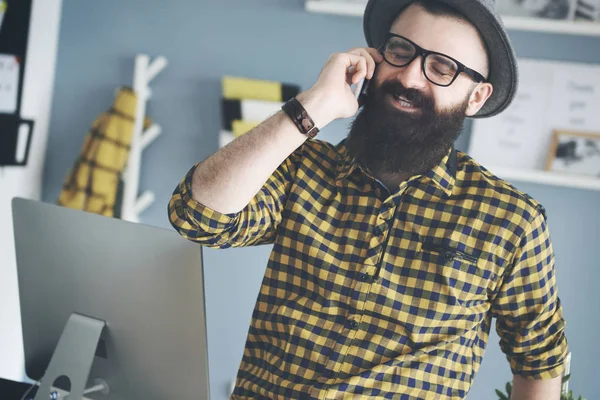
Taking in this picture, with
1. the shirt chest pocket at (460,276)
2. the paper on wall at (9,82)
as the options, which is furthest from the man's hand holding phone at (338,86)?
the paper on wall at (9,82)

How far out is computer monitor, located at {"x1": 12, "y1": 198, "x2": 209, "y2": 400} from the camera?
3.43 ft

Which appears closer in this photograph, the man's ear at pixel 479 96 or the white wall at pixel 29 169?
the man's ear at pixel 479 96

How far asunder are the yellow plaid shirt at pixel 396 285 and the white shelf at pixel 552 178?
806 millimetres

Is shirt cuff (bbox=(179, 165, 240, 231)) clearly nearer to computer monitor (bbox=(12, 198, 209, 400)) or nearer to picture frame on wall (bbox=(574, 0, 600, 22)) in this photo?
computer monitor (bbox=(12, 198, 209, 400))

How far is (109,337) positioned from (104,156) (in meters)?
1.17

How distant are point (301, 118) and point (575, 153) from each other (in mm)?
1248

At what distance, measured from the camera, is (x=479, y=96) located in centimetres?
134

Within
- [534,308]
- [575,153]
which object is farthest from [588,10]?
[534,308]

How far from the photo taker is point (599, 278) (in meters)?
2.08

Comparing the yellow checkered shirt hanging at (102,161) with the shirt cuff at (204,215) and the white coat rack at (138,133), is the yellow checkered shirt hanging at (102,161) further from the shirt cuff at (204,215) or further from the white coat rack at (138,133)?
the shirt cuff at (204,215)

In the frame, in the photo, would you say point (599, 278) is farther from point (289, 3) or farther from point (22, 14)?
point (22, 14)

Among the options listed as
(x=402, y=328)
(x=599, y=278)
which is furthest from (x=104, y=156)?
(x=599, y=278)

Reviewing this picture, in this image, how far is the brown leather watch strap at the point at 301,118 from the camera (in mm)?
1119

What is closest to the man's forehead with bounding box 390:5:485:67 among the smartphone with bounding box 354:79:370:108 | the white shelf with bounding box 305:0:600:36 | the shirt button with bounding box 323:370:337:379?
the smartphone with bounding box 354:79:370:108
